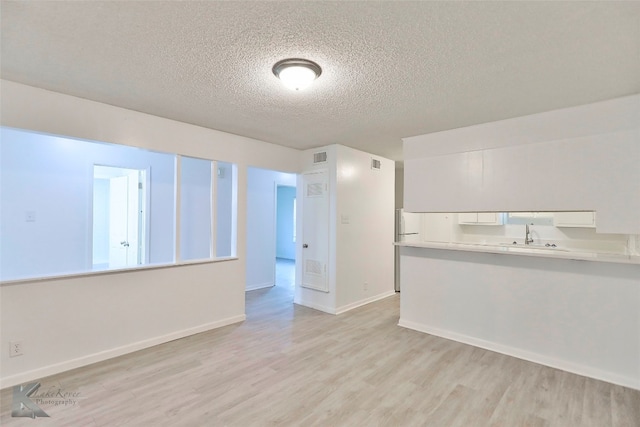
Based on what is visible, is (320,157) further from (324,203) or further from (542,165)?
(542,165)

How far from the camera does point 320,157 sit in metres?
4.61

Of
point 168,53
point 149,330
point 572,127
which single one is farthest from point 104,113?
point 572,127

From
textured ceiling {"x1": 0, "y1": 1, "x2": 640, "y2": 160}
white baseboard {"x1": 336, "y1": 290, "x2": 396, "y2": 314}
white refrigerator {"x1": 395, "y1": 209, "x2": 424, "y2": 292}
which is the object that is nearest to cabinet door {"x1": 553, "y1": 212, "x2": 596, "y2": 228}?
white refrigerator {"x1": 395, "y1": 209, "x2": 424, "y2": 292}

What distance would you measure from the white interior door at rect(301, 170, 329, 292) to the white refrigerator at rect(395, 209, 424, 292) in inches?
62.0

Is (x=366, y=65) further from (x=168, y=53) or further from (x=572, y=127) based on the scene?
(x=572, y=127)

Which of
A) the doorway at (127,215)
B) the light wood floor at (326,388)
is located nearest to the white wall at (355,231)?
the light wood floor at (326,388)

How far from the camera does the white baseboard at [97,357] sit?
2.44m

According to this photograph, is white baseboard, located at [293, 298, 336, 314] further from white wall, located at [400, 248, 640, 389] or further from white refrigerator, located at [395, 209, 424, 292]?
white refrigerator, located at [395, 209, 424, 292]

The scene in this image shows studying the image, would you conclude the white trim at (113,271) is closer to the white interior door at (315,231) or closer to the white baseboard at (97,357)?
the white baseboard at (97,357)

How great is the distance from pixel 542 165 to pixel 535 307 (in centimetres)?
144

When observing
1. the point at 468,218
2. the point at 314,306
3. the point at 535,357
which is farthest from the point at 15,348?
the point at 468,218

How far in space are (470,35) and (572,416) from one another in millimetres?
2693

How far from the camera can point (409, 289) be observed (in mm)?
3975

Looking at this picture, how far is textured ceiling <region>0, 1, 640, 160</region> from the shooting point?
5.22 ft
